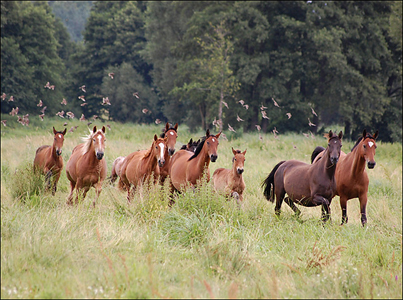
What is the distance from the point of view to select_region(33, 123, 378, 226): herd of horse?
8.41m

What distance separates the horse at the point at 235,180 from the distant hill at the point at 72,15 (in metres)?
101

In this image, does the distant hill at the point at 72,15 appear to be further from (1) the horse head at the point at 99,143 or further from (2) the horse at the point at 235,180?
(1) the horse head at the point at 99,143

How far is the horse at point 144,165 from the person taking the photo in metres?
8.72

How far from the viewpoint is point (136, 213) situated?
7664mm

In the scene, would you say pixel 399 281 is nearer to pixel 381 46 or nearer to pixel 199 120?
pixel 381 46

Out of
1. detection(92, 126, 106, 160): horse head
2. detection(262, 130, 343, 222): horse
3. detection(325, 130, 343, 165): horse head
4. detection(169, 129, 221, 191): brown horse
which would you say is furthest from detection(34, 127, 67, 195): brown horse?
detection(325, 130, 343, 165): horse head

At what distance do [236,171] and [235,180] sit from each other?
214mm

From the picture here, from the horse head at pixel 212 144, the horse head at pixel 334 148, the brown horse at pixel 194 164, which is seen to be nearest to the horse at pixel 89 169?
the brown horse at pixel 194 164

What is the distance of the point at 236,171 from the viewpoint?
396 inches

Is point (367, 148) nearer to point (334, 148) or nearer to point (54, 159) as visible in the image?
point (334, 148)

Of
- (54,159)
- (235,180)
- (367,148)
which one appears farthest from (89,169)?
(367,148)

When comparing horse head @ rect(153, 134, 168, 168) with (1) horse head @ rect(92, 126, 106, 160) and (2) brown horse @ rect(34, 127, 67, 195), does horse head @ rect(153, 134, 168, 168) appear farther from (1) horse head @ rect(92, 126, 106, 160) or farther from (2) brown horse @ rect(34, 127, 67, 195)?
(2) brown horse @ rect(34, 127, 67, 195)

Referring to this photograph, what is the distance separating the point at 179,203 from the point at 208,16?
2636 cm

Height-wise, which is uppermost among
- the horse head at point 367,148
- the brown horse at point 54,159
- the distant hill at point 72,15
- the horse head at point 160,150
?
the distant hill at point 72,15
